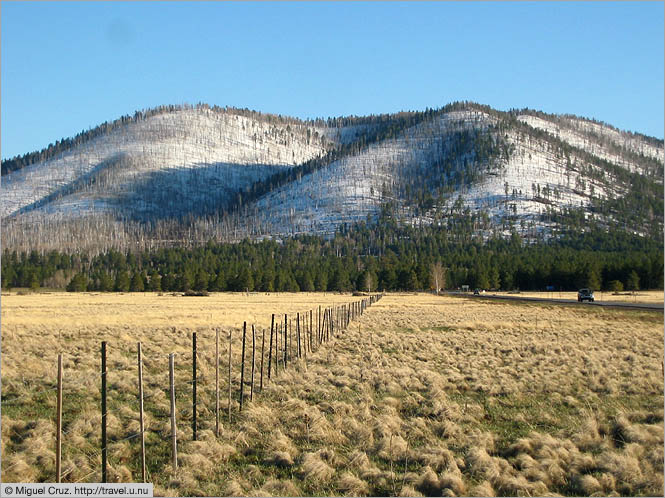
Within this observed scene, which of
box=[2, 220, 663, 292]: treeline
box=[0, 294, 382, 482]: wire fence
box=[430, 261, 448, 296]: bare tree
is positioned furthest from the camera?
box=[430, 261, 448, 296]: bare tree

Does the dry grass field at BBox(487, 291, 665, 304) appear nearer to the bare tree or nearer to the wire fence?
the bare tree

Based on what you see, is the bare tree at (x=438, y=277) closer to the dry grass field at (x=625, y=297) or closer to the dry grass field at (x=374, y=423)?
the dry grass field at (x=625, y=297)

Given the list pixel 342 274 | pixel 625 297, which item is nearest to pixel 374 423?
pixel 625 297

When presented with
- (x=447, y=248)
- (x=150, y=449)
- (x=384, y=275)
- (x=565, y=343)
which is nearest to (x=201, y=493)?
(x=150, y=449)

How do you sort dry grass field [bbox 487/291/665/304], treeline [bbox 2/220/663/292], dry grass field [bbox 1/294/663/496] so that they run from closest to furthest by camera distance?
1. dry grass field [bbox 1/294/663/496]
2. dry grass field [bbox 487/291/665/304]
3. treeline [bbox 2/220/663/292]

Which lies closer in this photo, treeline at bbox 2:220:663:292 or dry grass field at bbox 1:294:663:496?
dry grass field at bbox 1:294:663:496

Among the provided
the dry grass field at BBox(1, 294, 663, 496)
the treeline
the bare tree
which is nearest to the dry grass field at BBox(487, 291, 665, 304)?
the treeline

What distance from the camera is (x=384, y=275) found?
451 feet

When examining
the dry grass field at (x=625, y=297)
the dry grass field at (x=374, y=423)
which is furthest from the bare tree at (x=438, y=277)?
the dry grass field at (x=374, y=423)

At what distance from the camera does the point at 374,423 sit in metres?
13.6

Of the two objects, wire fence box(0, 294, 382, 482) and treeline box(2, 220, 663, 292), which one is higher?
treeline box(2, 220, 663, 292)

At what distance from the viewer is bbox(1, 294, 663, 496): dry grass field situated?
1020cm

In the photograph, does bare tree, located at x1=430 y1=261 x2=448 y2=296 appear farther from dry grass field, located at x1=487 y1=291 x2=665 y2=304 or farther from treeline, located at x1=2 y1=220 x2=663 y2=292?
dry grass field, located at x1=487 y1=291 x2=665 y2=304

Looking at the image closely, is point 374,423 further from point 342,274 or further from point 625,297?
point 342,274
